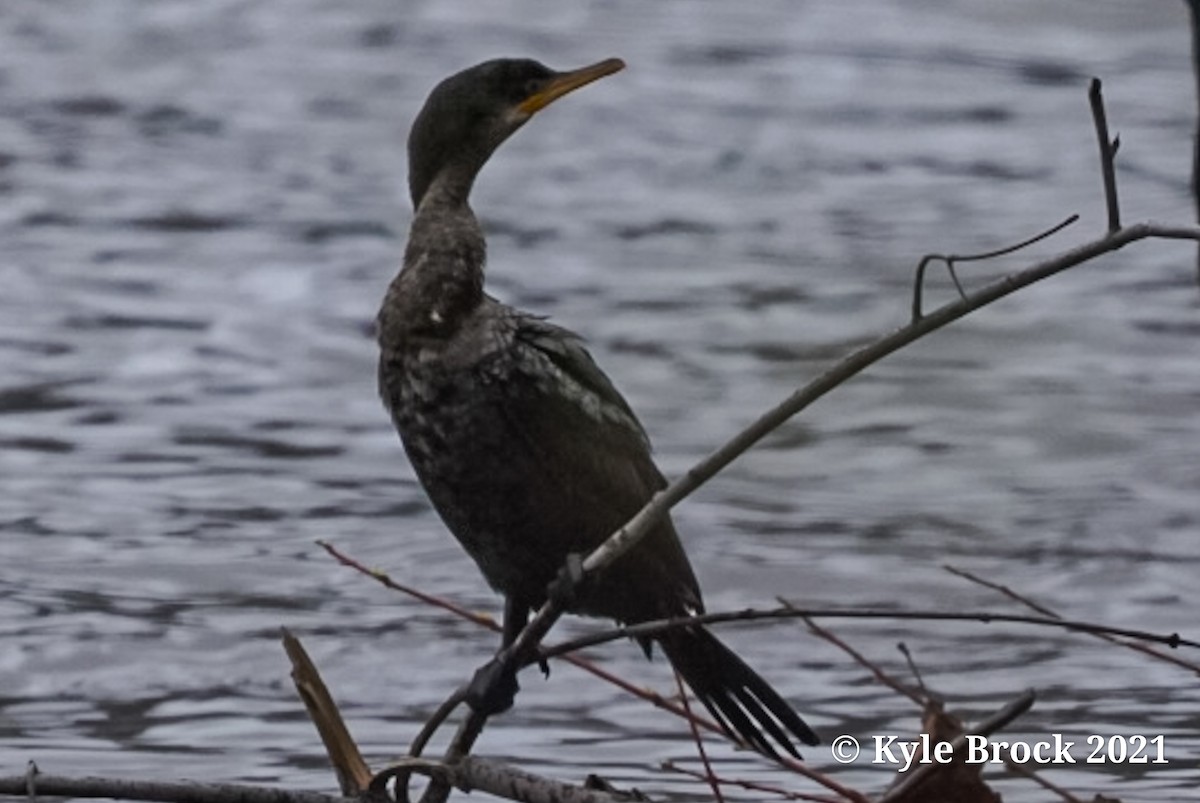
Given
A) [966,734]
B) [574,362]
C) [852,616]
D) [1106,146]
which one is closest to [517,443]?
[574,362]

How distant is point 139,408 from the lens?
9.40m

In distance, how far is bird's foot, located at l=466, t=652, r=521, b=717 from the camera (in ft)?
14.0

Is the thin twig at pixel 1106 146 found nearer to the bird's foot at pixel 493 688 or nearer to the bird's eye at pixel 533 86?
the bird's foot at pixel 493 688

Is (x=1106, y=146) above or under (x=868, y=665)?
above

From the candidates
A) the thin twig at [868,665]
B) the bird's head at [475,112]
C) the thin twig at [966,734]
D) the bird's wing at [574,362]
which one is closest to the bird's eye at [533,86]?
the bird's head at [475,112]

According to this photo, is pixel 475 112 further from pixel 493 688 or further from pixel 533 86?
pixel 493 688

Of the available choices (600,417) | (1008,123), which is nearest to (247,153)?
(1008,123)

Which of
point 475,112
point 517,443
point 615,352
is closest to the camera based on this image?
point 517,443

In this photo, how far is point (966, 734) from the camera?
3514mm

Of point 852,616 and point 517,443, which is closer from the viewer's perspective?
point 852,616

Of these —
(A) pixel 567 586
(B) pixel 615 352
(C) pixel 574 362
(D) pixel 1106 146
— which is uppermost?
(D) pixel 1106 146

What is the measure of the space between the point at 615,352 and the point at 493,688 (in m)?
5.56

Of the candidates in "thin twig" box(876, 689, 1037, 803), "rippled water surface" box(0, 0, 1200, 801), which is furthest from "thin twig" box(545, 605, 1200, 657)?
"rippled water surface" box(0, 0, 1200, 801)

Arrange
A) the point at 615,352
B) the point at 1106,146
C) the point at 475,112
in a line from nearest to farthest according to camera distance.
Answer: the point at 1106,146
the point at 475,112
the point at 615,352
